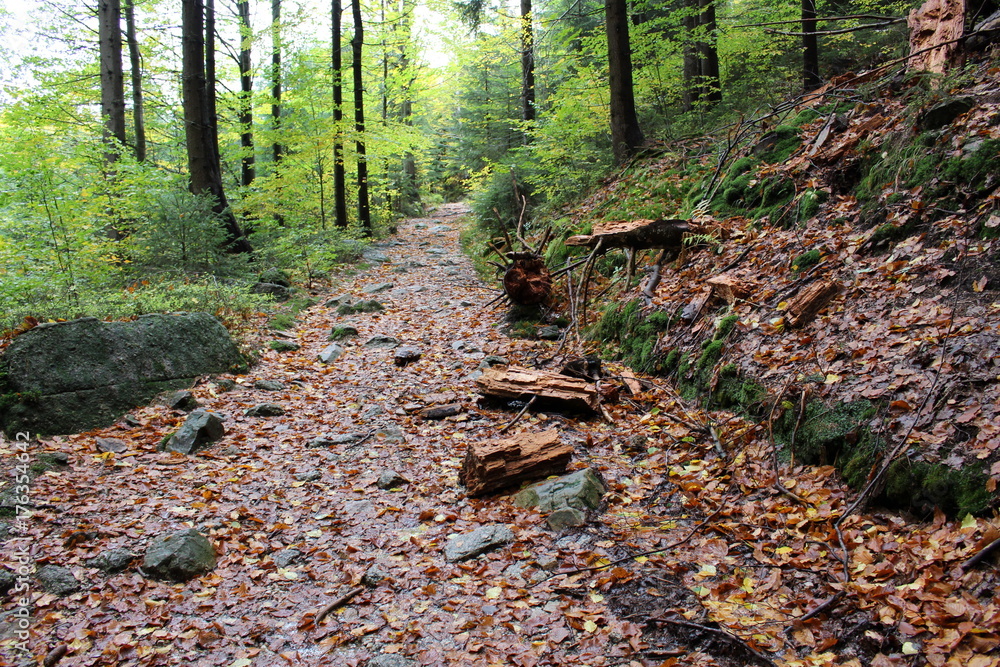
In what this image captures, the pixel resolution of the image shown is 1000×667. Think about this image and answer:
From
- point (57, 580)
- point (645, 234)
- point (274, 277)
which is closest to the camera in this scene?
point (57, 580)

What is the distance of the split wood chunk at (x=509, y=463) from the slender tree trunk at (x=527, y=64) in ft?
48.1

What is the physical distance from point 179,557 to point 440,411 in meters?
3.09

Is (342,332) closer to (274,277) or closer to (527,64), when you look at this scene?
(274,277)

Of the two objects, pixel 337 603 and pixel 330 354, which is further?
pixel 330 354

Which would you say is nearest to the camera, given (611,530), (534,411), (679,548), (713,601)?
(713,601)

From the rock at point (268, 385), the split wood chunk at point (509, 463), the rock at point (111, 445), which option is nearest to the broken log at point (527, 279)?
the rock at point (268, 385)

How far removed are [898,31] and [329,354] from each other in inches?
470

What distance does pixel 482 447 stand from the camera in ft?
15.3

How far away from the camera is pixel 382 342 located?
351 inches

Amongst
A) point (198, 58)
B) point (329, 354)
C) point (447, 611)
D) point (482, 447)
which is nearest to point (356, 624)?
point (447, 611)

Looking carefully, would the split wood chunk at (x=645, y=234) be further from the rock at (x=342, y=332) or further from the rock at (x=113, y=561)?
the rock at (x=113, y=561)

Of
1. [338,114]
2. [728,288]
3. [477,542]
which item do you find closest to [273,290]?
[338,114]

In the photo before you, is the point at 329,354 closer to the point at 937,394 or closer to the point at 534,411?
the point at 534,411

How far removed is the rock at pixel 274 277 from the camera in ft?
36.7
